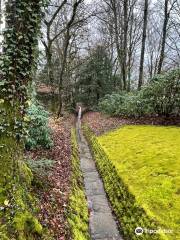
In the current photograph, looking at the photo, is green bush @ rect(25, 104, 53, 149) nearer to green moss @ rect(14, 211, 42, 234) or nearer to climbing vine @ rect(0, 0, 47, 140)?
climbing vine @ rect(0, 0, 47, 140)

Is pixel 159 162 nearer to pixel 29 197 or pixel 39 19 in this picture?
pixel 29 197

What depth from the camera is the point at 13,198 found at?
5148 mm

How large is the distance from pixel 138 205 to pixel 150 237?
1.16 meters

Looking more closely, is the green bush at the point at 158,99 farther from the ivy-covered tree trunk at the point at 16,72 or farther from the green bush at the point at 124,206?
the ivy-covered tree trunk at the point at 16,72

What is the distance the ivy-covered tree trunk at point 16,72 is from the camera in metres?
5.77

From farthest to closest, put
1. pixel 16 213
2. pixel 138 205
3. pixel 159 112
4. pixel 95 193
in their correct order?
pixel 159 112 → pixel 95 193 → pixel 138 205 → pixel 16 213

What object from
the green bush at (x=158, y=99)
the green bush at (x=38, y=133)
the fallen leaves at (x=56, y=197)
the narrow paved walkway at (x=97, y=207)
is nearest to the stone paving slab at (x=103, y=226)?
the narrow paved walkway at (x=97, y=207)

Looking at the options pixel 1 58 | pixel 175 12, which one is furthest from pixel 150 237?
pixel 175 12

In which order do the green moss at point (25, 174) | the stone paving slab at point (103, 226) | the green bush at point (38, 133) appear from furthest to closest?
the green bush at point (38, 133) → the stone paving slab at point (103, 226) → the green moss at point (25, 174)

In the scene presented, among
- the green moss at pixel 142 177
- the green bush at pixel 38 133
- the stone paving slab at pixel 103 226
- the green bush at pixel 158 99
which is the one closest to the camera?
the green moss at pixel 142 177

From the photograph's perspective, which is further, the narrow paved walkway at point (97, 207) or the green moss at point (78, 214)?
the narrow paved walkway at point (97, 207)

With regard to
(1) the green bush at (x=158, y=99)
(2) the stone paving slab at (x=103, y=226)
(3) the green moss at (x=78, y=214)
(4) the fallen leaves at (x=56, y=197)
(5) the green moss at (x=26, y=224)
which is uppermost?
(1) the green bush at (x=158, y=99)

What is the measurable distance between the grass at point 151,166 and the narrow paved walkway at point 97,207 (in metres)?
0.75

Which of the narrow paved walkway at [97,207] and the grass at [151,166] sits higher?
the grass at [151,166]
